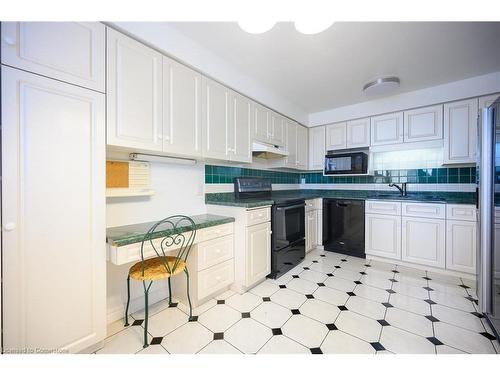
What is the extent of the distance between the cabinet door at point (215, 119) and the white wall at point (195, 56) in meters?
0.10

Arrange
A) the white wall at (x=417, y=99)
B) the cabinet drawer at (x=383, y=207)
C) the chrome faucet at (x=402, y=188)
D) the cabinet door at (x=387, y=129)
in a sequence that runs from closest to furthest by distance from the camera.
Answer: the white wall at (x=417, y=99), the cabinet drawer at (x=383, y=207), the cabinet door at (x=387, y=129), the chrome faucet at (x=402, y=188)

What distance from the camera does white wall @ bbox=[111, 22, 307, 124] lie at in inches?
58.2

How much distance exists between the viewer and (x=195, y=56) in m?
1.81

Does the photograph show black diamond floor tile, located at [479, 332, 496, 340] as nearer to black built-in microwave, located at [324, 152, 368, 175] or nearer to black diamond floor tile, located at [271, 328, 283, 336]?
black diamond floor tile, located at [271, 328, 283, 336]

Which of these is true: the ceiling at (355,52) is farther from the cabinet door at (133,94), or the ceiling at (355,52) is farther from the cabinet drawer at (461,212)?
the cabinet drawer at (461,212)

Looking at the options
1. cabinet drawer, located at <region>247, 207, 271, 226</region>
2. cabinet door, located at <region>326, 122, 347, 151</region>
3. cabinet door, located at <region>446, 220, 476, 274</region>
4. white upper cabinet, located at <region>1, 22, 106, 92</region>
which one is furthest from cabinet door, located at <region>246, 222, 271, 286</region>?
cabinet door, located at <region>446, 220, 476, 274</region>

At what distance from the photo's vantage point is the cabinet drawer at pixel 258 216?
6.78 feet

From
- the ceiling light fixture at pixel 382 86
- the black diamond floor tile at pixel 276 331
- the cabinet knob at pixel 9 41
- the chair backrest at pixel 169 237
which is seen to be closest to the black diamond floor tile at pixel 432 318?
the black diamond floor tile at pixel 276 331

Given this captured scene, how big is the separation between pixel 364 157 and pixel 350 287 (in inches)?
77.2

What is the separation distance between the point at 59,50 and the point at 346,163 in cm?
341

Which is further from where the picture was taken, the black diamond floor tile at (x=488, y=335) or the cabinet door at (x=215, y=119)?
the cabinet door at (x=215, y=119)

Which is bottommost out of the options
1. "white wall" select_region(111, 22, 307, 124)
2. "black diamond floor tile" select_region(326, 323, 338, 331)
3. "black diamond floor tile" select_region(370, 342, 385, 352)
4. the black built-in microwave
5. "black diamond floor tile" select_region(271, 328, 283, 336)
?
"black diamond floor tile" select_region(271, 328, 283, 336)

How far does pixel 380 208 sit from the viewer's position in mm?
2850

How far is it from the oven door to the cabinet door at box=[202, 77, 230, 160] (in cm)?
90
